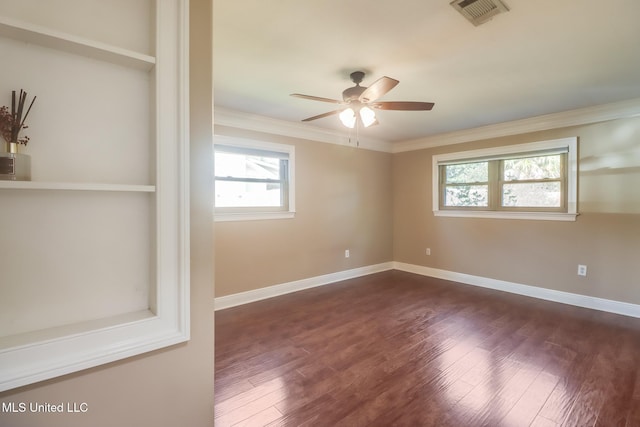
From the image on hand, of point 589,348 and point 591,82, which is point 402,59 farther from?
point 589,348

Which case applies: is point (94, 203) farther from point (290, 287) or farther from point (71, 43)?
point (290, 287)

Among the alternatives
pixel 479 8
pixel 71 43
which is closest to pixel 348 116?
pixel 479 8

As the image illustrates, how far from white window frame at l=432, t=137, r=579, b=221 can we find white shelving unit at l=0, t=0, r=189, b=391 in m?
4.42

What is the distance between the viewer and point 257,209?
3.89m

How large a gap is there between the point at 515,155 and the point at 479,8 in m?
3.04

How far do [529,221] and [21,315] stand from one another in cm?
495

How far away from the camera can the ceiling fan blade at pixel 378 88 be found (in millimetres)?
2020

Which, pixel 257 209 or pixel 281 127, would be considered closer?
pixel 257 209

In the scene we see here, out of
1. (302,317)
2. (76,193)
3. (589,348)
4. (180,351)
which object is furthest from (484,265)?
(76,193)

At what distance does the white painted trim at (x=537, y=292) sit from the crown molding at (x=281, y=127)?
247 centimetres

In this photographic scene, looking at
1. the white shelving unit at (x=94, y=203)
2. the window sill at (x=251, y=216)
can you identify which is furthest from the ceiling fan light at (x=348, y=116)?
the window sill at (x=251, y=216)

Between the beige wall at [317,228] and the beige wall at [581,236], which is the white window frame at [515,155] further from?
the beige wall at [317,228]

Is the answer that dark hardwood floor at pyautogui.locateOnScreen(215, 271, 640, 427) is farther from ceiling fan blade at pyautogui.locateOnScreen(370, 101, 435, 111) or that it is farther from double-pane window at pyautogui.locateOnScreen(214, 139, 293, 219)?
ceiling fan blade at pyautogui.locateOnScreen(370, 101, 435, 111)

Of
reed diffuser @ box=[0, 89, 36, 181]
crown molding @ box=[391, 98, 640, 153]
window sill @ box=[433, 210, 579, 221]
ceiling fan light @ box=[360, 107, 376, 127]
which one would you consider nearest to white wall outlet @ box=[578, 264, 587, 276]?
window sill @ box=[433, 210, 579, 221]
